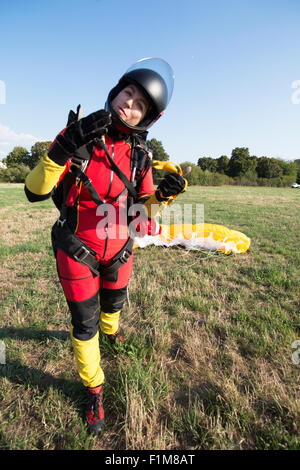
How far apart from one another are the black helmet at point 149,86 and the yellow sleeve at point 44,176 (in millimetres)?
691

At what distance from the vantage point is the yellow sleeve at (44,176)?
60.7 inches

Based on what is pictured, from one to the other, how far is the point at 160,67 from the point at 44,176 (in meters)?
1.59

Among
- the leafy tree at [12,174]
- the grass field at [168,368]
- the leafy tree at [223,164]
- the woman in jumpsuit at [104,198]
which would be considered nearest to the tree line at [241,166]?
the leafy tree at [223,164]

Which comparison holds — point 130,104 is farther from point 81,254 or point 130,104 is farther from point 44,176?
point 81,254

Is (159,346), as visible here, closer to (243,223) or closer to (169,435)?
(169,435)

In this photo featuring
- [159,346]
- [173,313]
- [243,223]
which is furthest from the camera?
[243,223]

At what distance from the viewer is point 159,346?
275 cm

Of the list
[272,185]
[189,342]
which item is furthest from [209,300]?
[272,185]

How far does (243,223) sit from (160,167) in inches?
373

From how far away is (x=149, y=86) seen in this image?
1.92m

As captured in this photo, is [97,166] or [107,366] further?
[107,366]

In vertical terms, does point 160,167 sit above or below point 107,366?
above

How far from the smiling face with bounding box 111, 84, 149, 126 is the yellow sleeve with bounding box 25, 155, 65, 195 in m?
0.75

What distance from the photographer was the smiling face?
190 centimetres
